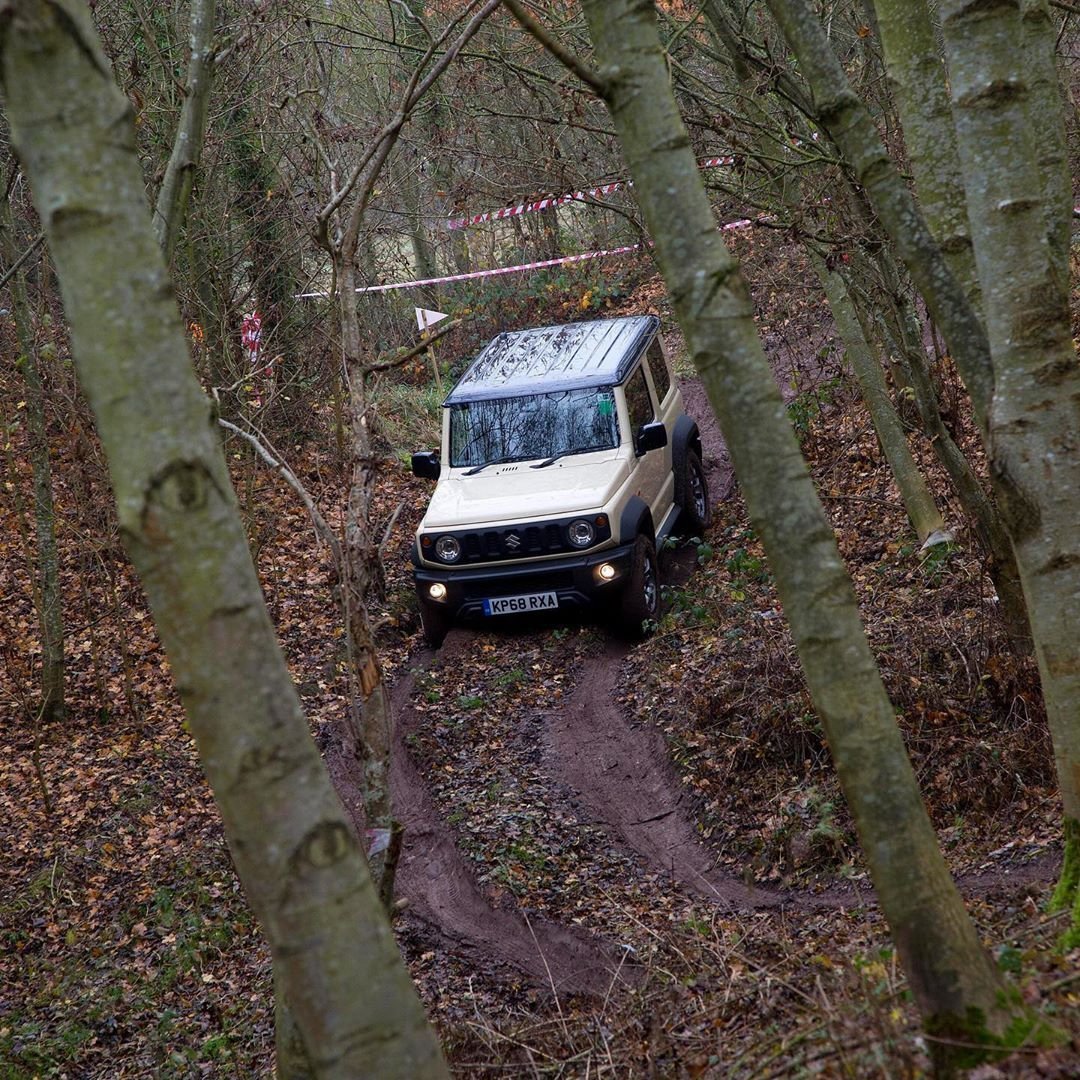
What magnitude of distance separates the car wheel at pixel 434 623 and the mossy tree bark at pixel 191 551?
23.8 ft

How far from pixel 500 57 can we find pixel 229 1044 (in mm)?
5984

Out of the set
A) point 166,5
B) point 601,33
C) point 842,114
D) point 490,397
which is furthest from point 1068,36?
point 601,33

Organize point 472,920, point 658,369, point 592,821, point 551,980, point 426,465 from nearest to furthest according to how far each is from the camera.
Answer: point 551,980
point 472,920
point 592,821
point 426,465
point 658,369

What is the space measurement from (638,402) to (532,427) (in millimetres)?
995

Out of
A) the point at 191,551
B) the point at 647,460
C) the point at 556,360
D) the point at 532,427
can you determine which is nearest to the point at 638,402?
the point at 647,460

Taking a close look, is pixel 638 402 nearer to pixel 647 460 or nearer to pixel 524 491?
pixel 647 460

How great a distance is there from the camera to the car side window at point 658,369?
422 inches

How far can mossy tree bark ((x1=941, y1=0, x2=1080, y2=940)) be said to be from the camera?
3076 mm

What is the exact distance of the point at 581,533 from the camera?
28.6 feet

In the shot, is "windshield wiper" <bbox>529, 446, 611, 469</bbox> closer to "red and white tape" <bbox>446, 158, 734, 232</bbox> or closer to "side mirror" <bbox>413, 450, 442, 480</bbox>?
"side mirror" <bbox>413, 450, 442, 480</bbox>

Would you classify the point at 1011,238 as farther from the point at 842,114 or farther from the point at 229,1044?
the point at 229,1044

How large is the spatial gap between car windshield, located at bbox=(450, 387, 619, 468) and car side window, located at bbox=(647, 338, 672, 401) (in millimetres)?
1169

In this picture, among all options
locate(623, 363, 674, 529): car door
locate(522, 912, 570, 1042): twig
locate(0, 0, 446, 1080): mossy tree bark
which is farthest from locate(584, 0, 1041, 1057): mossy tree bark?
locate(623, 363, 674, 529): car door

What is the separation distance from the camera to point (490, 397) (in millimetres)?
9836
